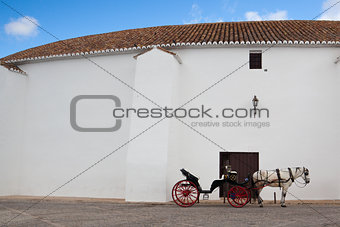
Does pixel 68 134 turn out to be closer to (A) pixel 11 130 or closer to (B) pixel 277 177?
(A) pixel 11 130

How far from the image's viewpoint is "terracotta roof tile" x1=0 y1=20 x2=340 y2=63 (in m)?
12.3

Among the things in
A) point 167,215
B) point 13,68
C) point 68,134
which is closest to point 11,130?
point 68,134

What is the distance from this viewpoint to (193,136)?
12094 millimetres

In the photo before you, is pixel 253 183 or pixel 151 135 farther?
pixel 151 135

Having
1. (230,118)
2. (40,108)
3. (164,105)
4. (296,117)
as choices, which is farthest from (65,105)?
(296,117)

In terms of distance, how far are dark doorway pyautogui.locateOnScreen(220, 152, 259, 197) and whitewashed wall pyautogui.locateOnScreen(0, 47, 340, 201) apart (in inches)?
7.6

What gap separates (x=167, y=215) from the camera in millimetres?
8234

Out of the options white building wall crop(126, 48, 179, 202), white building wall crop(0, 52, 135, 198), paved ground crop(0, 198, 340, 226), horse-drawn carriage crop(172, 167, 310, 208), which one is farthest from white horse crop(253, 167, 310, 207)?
white building wall crop(0, 52, 135, 198)

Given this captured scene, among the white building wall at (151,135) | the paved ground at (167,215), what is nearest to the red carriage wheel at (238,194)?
the paved ground at (167,215)

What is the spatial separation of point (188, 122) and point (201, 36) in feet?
10.8

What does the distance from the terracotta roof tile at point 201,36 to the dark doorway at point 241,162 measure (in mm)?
3708

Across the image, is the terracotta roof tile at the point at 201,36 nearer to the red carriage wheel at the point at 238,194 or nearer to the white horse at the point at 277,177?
the white horse at the point at 277,177

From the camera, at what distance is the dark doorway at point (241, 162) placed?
11.8m

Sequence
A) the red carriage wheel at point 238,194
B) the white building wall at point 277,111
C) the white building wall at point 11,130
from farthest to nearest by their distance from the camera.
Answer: the white building wall at point 11,130 → the white building wall at point 277,111 → the red carriage wheel at point 238,194
